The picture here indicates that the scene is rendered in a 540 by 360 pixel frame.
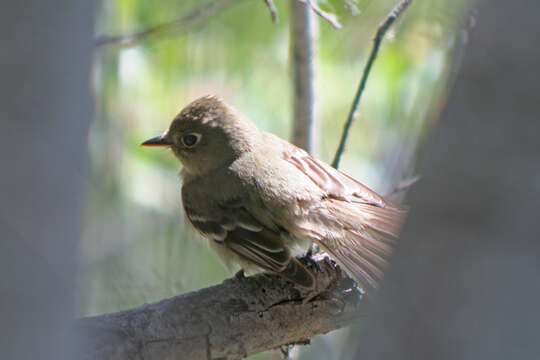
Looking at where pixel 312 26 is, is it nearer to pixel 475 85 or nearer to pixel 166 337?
pixel 166 337

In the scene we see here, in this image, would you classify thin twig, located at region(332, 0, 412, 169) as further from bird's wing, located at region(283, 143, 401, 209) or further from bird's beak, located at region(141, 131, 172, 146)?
bird's beak, located at region(141, 131, 172, 146)

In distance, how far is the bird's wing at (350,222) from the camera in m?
3.64

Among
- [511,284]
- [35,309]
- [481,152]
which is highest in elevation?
[481,152]

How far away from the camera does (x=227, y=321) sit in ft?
11.0

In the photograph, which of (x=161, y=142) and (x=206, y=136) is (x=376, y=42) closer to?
(x=206, y=136)

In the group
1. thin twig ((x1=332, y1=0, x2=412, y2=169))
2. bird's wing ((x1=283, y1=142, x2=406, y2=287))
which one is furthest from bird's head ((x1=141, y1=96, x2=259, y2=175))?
thin twig ((x1=332, y1=0, x2=412, y2=169))

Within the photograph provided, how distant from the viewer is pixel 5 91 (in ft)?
4.48

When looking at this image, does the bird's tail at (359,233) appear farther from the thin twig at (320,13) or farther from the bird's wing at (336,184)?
the thin twig at (320,13)

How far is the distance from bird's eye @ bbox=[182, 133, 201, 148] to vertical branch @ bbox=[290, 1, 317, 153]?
823mm

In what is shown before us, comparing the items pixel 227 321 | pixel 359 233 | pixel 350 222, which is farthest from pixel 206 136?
pixel 227 321

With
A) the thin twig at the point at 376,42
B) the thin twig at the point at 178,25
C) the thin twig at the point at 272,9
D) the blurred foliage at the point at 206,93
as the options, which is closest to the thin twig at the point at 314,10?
the thin twig at the point at 272,9

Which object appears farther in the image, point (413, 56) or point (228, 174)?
point (413, 56)

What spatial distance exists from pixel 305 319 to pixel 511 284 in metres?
2.24

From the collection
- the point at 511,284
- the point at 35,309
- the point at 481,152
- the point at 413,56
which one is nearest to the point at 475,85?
the point at 481,152
